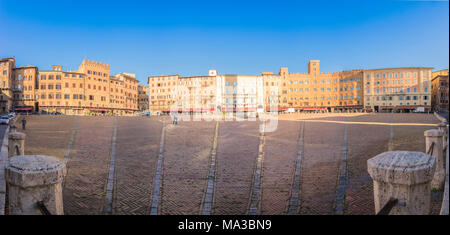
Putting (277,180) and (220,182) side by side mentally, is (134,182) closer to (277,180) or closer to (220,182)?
(220,182)

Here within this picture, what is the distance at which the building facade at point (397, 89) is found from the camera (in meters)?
68.7

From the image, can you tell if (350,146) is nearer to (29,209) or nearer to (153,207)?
(153,207)

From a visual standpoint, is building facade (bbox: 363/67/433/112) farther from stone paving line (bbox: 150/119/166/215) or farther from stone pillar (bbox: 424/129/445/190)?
stone paving line (bbox: 150/119/166/215)

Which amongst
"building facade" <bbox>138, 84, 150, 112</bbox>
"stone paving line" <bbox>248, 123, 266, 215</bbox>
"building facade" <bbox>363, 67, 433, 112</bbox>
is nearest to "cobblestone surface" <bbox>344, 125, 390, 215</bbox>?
"stone paving line" <bbox>248, 123, 266, 215</bbox>

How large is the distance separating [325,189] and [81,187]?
19.3ft

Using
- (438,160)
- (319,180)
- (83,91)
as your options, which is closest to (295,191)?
(319,180)

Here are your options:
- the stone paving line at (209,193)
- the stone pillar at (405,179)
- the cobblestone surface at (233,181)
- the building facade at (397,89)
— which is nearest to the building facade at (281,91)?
the building facade at (397,89)

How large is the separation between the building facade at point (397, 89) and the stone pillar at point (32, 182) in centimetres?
8344

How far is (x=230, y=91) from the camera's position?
2810 inches

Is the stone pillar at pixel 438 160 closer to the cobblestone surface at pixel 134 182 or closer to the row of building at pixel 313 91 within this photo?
the cobblestone surface at pixel 134 182

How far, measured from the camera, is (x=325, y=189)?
552 centimetres

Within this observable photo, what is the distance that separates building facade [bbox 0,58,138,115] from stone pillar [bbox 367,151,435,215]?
59873 millimetres

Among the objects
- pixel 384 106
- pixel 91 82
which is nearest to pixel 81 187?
pixel 91 82

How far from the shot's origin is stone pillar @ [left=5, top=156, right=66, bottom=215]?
186 centimetres
